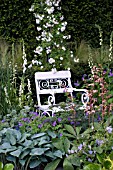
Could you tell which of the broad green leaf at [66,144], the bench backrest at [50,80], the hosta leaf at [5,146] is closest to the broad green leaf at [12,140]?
the hosta leaf at [5,146]

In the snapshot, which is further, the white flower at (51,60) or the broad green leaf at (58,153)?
the white flower at (51,60)

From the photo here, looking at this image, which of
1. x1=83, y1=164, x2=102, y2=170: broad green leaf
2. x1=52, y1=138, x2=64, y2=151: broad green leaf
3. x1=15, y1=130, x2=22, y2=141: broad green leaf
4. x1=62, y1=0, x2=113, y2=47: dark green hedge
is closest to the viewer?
x1=83, y1=164, x2=102, y2=170: broad green leaf

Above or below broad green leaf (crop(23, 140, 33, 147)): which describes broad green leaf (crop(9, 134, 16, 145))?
above

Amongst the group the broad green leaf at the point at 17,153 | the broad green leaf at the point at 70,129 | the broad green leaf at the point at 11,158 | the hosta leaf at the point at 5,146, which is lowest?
the broad green leaf at the point at 11,158

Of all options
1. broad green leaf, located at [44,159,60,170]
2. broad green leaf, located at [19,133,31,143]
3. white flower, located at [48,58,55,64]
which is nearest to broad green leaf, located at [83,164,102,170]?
broad green leaf, located at [44,159,60,170]

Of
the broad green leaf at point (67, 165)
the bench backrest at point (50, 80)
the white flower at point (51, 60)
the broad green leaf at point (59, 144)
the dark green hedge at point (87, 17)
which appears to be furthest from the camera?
the dark green hedge at point (87, 17)

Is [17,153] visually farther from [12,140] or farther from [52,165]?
[52,165]

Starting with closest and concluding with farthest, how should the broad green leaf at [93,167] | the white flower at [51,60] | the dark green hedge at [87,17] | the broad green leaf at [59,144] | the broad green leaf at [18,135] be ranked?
the broad green leaf at [93,167], the broad green leaf at [59,144], the broad green leaf at [18,135], the white flower at [51,60], the dark green hedge at [87,17]

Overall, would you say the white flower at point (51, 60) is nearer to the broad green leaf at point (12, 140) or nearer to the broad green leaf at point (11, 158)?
the broad green leaf at point (12, 140)

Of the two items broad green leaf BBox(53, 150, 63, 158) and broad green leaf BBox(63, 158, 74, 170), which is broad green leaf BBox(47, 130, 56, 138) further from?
broad green leaf BBox(63, 158, 74, 170)

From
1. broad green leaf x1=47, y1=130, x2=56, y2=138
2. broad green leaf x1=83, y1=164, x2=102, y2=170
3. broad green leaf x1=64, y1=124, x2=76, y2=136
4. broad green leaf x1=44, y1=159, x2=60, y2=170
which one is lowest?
broad green leaf x1=44, y1=159, x2=60, y2=170

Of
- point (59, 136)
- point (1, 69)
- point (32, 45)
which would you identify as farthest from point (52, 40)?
point (59, 136)

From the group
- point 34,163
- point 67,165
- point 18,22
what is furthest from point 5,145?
point 18,22

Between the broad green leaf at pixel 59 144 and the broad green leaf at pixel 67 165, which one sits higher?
the broad green leaf at pixel 59 144
